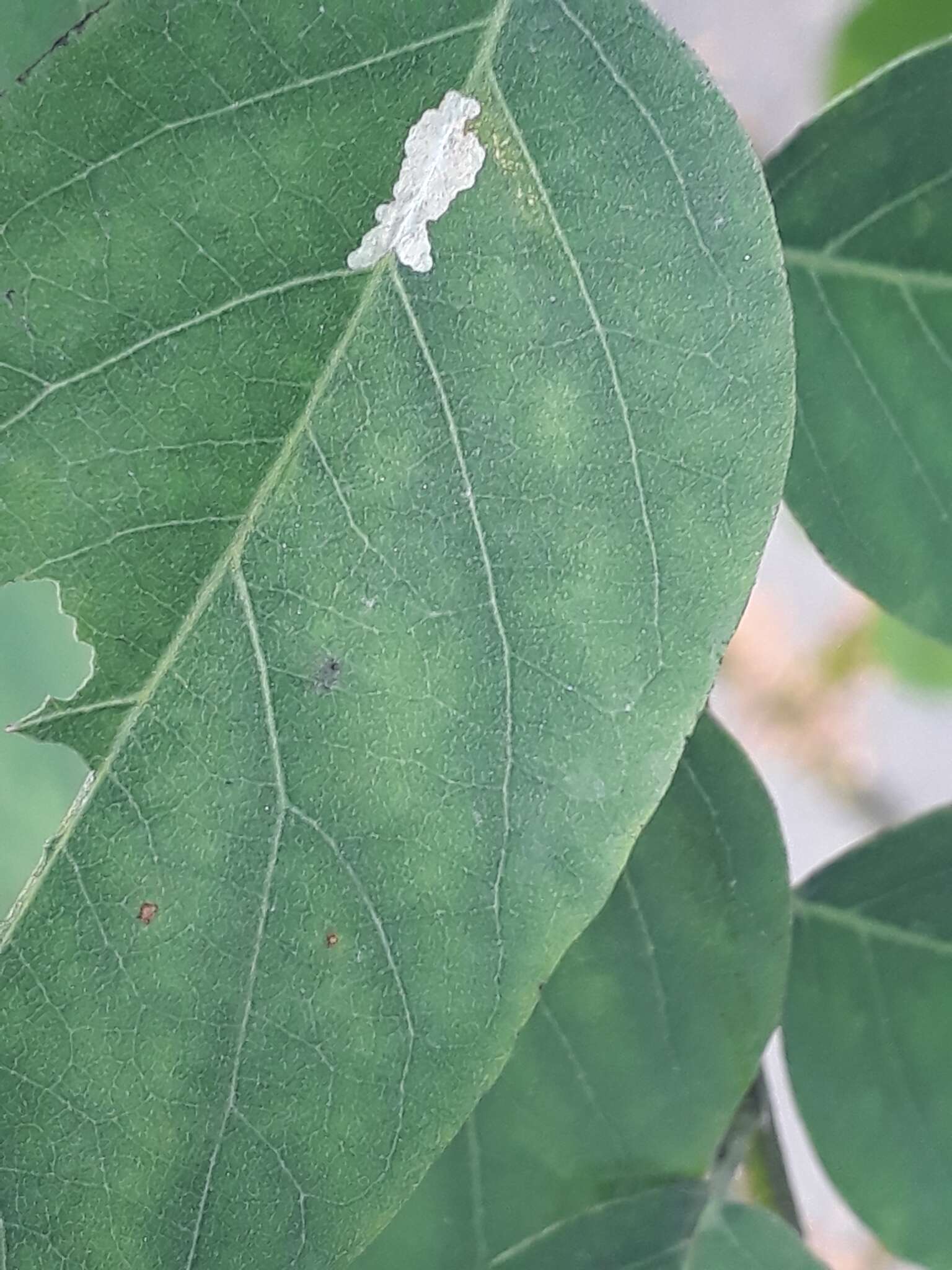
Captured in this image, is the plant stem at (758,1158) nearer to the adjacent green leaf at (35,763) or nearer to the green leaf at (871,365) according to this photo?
the green leaf at (871,365)

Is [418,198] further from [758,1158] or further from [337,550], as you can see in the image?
[758,1158]

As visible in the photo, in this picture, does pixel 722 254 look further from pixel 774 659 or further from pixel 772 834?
pixel 774 659

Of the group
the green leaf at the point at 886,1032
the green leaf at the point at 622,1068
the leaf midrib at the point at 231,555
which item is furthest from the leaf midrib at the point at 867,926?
the leaf midrib at the point at 231,555

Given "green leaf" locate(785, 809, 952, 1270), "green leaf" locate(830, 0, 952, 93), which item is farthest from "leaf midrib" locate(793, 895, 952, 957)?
"green leaf" locate(830, 0, 952, 93)

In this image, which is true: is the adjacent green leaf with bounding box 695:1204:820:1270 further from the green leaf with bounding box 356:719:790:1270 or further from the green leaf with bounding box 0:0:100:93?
the green leaf with bounding box 0:0:100:93

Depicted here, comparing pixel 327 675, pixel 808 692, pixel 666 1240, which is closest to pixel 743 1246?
pixel 666 1240

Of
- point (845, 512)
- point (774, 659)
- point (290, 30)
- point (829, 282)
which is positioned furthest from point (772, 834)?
point (774, 659)
